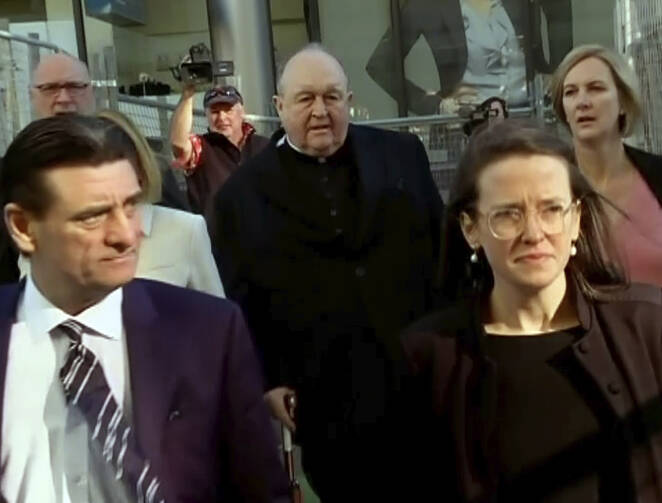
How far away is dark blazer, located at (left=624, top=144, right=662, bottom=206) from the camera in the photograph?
390 centimetres

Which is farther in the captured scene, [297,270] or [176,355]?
[297,270]

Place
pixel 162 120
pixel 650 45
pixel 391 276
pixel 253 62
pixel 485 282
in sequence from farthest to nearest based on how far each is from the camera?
pixel 253 62
pixel 162 120
pixel 650 45
pixel 391 276
pixel 485 282

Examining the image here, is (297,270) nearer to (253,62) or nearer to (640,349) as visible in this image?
(640,349)

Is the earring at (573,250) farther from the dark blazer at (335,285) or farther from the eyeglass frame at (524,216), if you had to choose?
the dark blazer at (335,285)

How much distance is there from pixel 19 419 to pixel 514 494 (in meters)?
1.03

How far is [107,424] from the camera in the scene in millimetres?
2164

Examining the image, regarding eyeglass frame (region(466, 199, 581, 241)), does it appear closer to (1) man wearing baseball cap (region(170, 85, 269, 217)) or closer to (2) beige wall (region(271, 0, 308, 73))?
(1) man wearing baseball cap (region(170, 85, 269, 217))

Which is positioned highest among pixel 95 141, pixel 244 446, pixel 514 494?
pixel 95 141

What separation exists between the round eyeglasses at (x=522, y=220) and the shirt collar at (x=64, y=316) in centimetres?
86

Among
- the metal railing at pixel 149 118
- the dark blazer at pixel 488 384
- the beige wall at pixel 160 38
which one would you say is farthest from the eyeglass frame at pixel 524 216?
the beige wall at pixel 160 38

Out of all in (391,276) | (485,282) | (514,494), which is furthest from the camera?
(391,276)

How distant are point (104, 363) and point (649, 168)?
2.27 metres


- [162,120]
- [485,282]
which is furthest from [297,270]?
[162,120]

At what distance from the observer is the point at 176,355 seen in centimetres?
227
